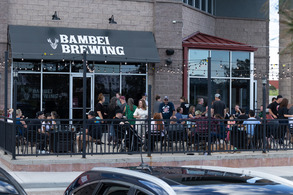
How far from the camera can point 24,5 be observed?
75.7ft

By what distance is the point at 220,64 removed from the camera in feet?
Result: 85.6

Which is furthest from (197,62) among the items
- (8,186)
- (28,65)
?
(8,186)

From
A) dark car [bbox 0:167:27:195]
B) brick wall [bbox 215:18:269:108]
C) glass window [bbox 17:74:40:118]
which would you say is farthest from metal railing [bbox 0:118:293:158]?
brick wall [bbox 215:18:269:108]

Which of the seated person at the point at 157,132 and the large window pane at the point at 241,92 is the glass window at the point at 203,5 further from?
the seated person at the point at 157,132

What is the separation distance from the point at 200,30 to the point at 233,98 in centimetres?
422

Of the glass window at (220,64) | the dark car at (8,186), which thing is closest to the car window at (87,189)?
the dark car at (8,186)

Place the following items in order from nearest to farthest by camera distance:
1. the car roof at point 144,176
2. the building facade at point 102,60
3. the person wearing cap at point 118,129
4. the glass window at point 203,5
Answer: the car roof at point 144,176, the person wearing cap at point 118,129, the building facade at point 102,60, the glass window at point 203,5

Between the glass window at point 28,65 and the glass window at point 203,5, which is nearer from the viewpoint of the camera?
the glass window at point 28,65

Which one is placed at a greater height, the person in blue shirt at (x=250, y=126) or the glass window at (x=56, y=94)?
the glass window at (x=56, y=94)

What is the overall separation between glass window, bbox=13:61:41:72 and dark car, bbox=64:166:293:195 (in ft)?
61.3

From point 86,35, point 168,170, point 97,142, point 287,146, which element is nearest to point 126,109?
point 97,142

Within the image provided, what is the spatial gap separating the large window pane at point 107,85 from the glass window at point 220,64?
5104 mm

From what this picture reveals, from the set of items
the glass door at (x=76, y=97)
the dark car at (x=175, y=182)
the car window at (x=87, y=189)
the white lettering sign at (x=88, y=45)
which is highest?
the white lettering sign at (x=88, y=45)

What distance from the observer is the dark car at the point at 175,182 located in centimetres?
343
